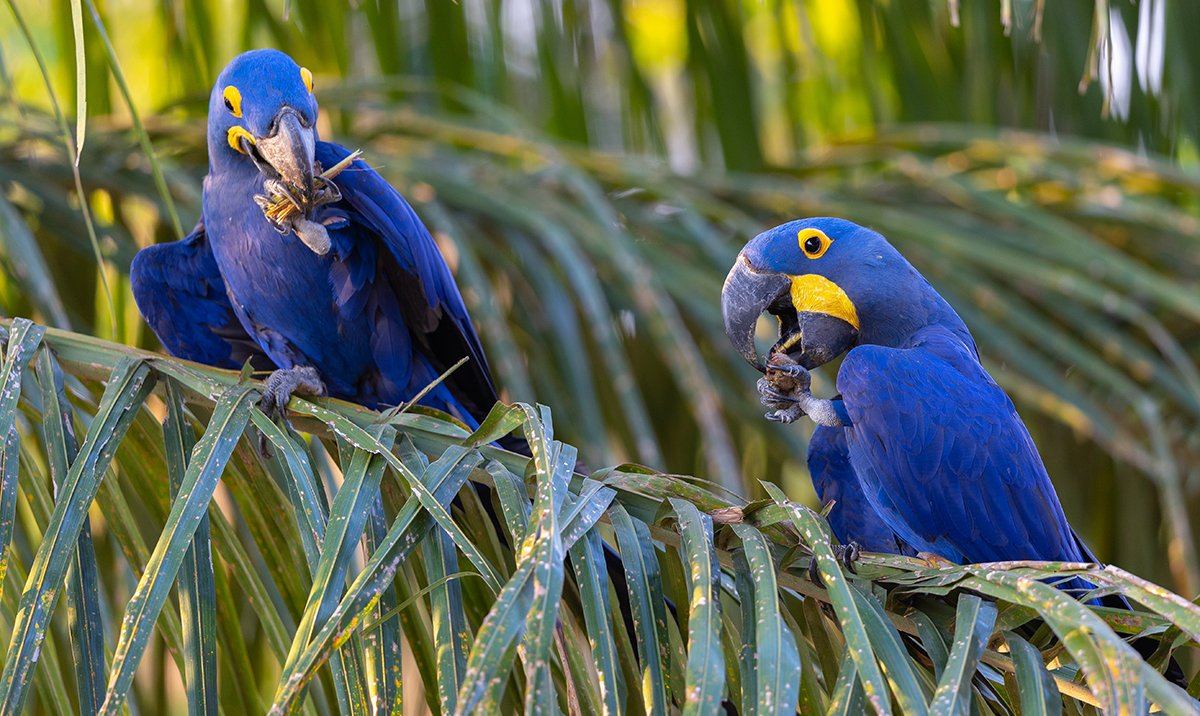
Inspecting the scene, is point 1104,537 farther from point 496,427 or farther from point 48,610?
point 48,610

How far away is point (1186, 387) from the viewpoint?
265 centimetres

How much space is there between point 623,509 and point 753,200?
1.81 m

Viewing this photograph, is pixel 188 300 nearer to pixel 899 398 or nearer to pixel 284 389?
pixel 284 389

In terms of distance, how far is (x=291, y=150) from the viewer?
1.84m

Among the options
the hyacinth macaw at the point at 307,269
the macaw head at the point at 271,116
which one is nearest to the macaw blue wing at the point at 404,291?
the hyacinth macaw at the point at 307,269

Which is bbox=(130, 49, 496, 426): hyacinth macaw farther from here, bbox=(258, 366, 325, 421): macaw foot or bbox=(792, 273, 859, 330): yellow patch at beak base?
bbox=(792, 273, 859, 330): yellow patch at beak base

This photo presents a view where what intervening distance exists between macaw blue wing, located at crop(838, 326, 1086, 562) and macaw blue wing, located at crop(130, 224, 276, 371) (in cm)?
111

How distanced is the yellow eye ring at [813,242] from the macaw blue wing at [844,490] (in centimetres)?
30

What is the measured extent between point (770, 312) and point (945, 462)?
1.28 feet

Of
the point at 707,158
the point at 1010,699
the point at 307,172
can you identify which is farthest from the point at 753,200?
the point at 1010,699

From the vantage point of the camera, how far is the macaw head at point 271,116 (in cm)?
184

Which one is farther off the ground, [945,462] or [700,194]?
[700,194]

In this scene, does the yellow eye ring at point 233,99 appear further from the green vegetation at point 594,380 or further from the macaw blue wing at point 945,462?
the macaw blue wing at point 945,462

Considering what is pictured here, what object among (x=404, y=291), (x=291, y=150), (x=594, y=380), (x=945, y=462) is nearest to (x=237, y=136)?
(x=291, y=150)
